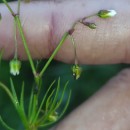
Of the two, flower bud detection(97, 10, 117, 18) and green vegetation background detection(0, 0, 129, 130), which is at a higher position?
flower bud detection(97, 10, 117, 18)

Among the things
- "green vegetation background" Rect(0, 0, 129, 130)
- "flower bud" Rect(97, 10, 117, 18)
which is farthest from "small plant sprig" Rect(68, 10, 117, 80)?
"green vegetation background" Rect(0, 0, 129, 130)

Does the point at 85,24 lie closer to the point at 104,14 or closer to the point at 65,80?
the point at 104,14

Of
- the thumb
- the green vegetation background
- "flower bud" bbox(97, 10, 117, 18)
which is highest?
"flower bud" bbox(97, 10, 117, 18)

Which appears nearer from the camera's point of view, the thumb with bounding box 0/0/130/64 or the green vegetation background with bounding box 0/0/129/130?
the thumb with bounding box 0/0/130/64

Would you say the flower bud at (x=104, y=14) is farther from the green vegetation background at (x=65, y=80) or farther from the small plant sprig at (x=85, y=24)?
the green vegetation background at (x=65, y=80)

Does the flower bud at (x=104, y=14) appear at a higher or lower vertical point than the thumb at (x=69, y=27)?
higher

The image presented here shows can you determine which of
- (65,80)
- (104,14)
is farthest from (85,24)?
(65,80)

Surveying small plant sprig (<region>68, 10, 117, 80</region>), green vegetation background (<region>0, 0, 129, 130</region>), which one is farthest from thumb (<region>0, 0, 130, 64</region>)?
green vegetation background (<region>0, 0, 129, 130</region>)

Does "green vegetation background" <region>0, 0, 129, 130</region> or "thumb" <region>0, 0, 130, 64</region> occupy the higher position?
"thumb" <region>0, 0, 130, 64</region>

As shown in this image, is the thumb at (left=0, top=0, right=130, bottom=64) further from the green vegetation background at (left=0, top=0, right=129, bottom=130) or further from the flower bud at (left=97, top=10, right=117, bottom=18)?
the green vegetation background at (left=0, top=0, right=129, bottom=130)

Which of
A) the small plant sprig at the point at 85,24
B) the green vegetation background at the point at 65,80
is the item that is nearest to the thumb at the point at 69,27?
the small plant sprig at the point at 85,24

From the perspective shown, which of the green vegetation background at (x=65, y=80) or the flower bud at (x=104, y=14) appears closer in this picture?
the flower bud at (x=104, y=14)
